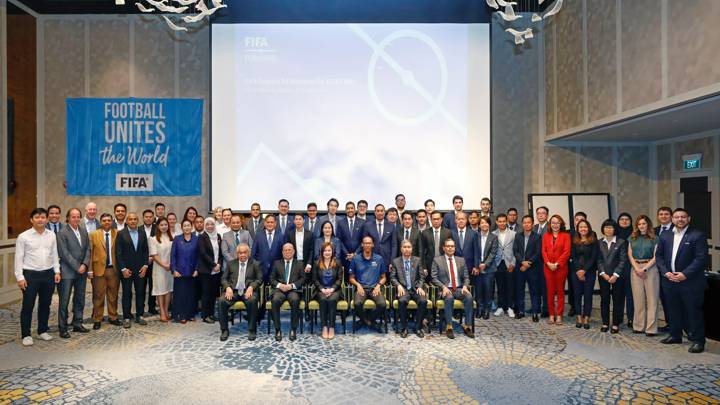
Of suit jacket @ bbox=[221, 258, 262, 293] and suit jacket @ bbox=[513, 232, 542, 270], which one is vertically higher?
suit jacket @ bbox=[513, 232, 542, 270]

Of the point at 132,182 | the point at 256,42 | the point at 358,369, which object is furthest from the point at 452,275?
the point at 132,182

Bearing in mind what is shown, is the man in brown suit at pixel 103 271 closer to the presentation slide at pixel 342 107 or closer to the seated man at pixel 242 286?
the seated man at pixel 242 286

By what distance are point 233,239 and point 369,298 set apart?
7.17ft

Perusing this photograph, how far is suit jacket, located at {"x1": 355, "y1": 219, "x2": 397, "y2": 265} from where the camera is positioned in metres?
5.64

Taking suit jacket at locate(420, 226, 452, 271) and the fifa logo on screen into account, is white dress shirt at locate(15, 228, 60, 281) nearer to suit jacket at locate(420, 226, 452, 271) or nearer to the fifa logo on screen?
the fifa logo on screen

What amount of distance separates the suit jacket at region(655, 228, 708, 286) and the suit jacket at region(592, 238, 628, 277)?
0.44 metres

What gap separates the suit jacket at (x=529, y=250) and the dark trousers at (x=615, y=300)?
32.8 inches

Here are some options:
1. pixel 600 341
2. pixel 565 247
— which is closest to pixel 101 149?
pixel 565 247

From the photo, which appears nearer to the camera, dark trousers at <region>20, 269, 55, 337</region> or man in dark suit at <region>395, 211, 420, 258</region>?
dark trousers at <region>20, 269, 55, 337</region>

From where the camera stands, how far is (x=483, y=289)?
572 centimetres

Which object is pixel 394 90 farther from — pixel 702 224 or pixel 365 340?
pixel 702 224

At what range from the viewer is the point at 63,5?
Result: 25.1ft

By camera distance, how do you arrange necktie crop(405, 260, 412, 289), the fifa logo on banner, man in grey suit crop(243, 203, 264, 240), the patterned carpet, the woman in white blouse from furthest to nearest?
the fifa logo on banner < man in grey suit crop(243, 203, 264, 240) < the woman in white blouse < necktie crop(405, 260, 412, 289) < the patterned carpet

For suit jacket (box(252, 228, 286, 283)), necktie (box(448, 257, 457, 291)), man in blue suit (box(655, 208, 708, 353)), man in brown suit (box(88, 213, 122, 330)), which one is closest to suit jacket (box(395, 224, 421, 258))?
necktie (box(448, 257, 457, 291))
